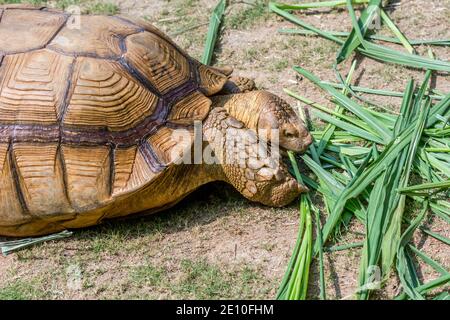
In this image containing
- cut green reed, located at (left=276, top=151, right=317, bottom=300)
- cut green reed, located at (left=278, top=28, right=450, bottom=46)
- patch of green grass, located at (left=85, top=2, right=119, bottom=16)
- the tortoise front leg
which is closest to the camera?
cut green reed, located at (left=276, top=151, right=317, bottom=300)

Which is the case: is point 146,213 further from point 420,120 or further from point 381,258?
point 420,120

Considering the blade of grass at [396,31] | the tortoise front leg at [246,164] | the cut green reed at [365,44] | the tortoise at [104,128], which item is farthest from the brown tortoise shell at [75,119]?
the blade of grass at [396,31]

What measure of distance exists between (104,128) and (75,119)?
0.19 m

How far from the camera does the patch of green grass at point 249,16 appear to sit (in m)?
6.88

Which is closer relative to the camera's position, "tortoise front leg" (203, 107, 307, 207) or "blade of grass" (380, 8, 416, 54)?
"tortoise front leg" (203, 107, 307, 207)

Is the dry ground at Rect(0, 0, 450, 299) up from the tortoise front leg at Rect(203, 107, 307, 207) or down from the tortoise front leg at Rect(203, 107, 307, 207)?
down

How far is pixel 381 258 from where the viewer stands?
4348 millimetres

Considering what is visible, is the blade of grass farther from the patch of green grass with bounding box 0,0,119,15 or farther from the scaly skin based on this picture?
the patch of green grass with bounding box 0,0,119,15

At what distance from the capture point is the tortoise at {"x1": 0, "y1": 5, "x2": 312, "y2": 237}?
14.6 ft

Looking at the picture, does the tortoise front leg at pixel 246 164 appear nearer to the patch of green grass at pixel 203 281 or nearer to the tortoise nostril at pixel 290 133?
the tortoise nostril at pixel 290 133

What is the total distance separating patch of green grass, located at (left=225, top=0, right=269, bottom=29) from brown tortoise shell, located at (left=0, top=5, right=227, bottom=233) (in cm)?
227

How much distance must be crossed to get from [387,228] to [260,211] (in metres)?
0.90

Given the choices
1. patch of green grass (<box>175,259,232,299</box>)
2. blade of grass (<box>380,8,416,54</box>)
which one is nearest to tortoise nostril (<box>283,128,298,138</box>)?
patch of green grass (<box>175,259,232,299</box>)

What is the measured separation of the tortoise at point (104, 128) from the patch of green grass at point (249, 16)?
2.00m
